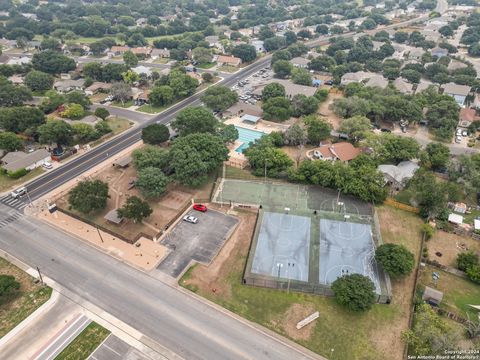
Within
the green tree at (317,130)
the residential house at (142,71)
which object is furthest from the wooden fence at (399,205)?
the residential house at (142,71)

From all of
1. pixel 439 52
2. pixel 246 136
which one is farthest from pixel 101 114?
pixel 439 52

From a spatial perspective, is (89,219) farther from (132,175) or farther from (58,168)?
(58,168)

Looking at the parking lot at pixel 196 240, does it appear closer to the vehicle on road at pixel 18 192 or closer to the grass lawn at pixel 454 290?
the grass lawn at pixel 454 290

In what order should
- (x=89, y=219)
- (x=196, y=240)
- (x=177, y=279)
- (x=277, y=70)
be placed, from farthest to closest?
(x=277, y=70) < (x=89, y=219) < (x=196, y=240) < (x=177, y=279)

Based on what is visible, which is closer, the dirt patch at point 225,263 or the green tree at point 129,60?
the dirt patch at point 225,263

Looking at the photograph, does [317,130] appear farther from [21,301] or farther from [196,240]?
[21,301]

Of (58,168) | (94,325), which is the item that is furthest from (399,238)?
(58,168)

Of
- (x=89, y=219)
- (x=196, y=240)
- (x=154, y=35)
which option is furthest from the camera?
(x=154, y=35)

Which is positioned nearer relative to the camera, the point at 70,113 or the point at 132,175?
the point at 132,175
